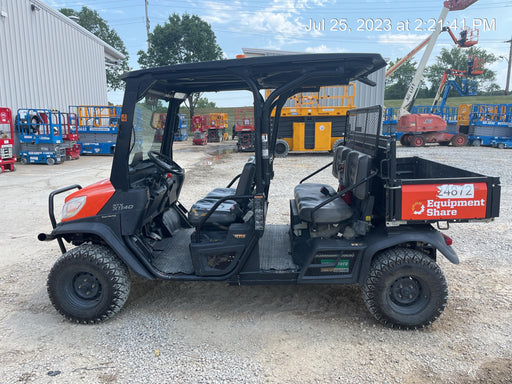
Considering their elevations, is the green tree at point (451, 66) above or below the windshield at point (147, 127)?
above

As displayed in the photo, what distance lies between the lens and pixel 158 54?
3388 cm

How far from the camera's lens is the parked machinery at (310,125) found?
16781 millimetres

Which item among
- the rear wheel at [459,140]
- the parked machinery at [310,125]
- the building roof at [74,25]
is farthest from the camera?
the rear wheel at [459,140]

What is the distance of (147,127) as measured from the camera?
383 cm

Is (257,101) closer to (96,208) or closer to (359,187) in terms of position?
(359,187)

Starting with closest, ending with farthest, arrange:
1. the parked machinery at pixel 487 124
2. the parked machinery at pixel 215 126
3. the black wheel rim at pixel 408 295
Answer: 1. the black wheel rim at pixel 408 295
2. the parked machinery at pixel 487 124
3. the parked machinery at pixel 215 126

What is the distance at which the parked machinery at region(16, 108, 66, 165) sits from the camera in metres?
14.9

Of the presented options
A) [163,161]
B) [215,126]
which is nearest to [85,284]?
[163,161]

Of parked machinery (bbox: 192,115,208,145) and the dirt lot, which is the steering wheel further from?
parked machinery (bbox: 192,115,208,145)

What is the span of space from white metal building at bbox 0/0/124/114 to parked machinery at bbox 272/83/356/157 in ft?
35.9

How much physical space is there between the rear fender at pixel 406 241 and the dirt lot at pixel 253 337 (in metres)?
0.59

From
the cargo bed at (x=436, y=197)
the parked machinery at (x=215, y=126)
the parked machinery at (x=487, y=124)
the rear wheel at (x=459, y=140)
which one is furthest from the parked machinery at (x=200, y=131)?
the cargo bed at (x=436, y=197)


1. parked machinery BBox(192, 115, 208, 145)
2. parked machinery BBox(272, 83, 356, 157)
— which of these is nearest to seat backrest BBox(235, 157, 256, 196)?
parked machinery BBox(272, 83, 356, 157)

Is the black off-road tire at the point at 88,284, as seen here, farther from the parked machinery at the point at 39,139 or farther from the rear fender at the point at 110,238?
the parked machinery at the point at 39,139
